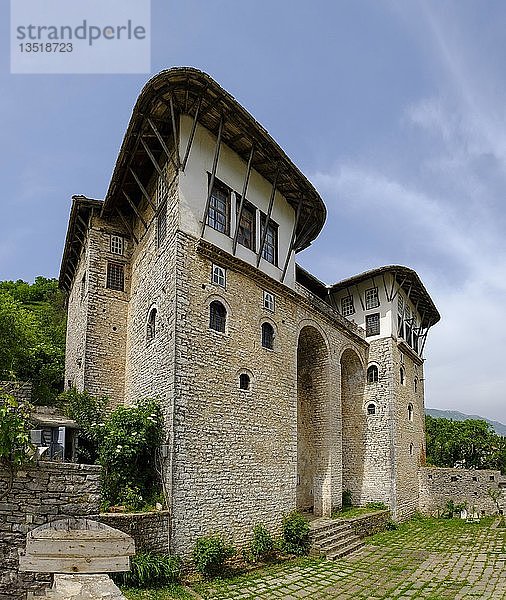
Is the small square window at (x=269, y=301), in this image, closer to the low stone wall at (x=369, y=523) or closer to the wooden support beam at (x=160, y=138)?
the wooden support beam at (x=160, y=138)

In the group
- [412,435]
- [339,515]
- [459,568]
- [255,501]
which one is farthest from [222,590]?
[412,435]

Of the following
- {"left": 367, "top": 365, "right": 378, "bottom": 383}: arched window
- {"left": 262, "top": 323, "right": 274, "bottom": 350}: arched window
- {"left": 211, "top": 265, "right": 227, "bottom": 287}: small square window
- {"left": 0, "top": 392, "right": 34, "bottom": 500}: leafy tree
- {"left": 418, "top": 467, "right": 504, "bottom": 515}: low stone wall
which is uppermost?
{"left": 211, "top": 265, "right": 227, "bottom": 287}: small square window

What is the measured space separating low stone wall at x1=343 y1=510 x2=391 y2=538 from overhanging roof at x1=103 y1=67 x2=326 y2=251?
10508 mm

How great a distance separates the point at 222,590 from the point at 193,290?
6585 millimetres

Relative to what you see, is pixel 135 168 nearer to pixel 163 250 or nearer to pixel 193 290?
pixel 163 250

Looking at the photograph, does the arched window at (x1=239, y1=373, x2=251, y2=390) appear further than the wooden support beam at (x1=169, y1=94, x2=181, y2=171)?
Yes

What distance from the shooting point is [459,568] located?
13031 mm

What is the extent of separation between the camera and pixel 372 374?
76.6 feet

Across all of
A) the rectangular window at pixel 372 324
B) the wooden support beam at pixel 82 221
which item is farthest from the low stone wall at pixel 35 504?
the rectangular window at pixel 372 324

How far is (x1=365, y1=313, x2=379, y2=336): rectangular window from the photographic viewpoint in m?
23.4

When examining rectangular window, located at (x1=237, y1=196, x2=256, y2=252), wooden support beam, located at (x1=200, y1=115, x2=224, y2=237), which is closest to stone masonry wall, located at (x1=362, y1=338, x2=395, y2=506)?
rectangular window, located at (x1=237, y1=196, x2=256, y2=252)

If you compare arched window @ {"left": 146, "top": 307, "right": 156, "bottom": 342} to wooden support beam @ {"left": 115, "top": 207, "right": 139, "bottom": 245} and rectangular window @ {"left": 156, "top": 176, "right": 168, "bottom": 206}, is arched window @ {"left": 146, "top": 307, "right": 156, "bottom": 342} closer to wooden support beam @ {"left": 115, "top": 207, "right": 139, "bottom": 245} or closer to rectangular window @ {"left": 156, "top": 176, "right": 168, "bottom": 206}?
rectangular window @ {"left": 156, "top": 176, "right": 168, "bottom": 206}

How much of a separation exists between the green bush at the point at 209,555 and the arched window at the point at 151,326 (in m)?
5.17

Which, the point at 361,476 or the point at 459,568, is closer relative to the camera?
the point at 459,568
